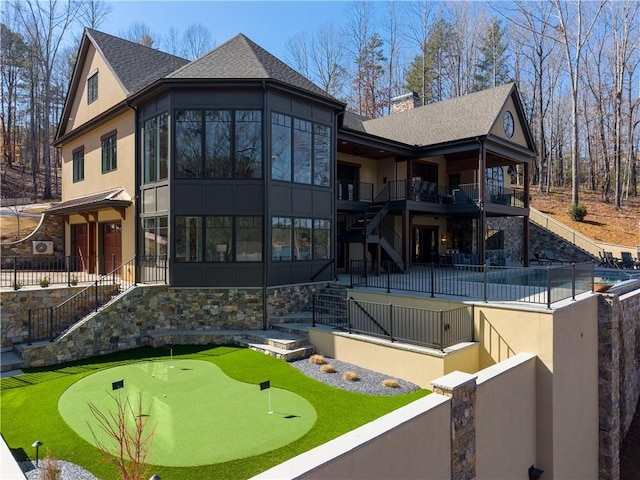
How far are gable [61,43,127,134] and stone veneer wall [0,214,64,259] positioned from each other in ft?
15.9

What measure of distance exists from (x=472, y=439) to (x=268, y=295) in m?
7.91

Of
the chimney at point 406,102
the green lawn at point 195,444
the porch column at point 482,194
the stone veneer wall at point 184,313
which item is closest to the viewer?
the green lawn at point 195,444

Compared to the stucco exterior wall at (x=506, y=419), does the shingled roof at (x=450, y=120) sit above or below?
above

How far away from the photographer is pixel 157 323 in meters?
12.7

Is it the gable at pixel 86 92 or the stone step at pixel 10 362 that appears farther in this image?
the gable at pixel 86 92

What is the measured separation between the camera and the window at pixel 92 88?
18109 millimetres

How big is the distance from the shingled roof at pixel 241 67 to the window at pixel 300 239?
4.56 metres

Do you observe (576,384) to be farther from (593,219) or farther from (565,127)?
(565,127)

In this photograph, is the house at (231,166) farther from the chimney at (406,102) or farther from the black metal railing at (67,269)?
the chimney at (406,102)

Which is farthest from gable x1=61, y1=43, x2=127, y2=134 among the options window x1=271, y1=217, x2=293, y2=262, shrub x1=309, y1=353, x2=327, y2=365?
shrub x1=309, y1=353, x2=327, y2=365

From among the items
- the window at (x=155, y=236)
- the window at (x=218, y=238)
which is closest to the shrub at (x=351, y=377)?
the window at (x=218, y=238)

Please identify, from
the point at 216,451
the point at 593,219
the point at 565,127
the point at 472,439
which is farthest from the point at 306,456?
the point at 565,127

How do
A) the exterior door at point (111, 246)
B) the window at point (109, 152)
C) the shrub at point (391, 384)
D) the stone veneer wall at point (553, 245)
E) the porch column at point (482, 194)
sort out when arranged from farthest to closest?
the stone veneer wall at point (553, 245), the porch column at point (482, 194), the window at point (109, 152), the exterior door at point (111, 246), the shrub at point (391, 384)

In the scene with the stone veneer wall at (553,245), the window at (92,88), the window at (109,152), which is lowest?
the stone veneer wall at (553,245)
